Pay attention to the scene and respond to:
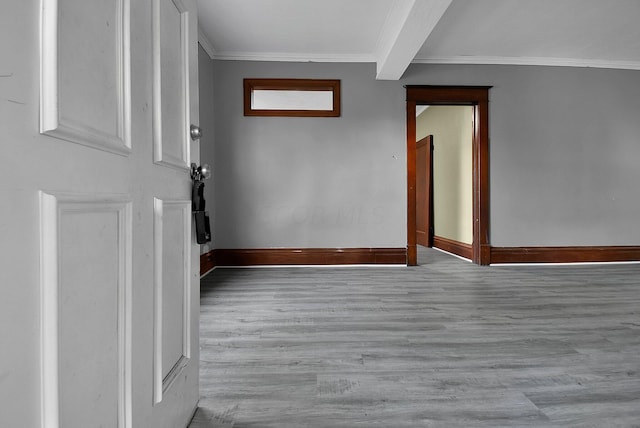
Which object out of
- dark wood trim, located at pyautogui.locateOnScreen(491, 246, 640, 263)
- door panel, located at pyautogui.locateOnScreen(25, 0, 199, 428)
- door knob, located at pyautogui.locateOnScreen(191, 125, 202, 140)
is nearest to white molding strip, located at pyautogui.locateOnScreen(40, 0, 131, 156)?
door panel, located at pyautogui.locateOnScreen(25, 0, 199, 428)

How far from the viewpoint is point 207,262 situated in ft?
11.5

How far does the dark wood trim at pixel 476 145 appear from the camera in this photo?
3936 millimetres

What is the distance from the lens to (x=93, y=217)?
1.92ft

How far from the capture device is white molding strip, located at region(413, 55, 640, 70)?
12.9 ft

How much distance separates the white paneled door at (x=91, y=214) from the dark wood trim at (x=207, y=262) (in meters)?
2.50

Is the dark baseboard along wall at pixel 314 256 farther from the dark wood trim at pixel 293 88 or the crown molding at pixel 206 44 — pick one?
the crown molding at pixel 206 44

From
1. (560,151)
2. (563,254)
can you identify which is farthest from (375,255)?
(560,151)

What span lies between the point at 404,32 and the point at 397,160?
1.48 metres

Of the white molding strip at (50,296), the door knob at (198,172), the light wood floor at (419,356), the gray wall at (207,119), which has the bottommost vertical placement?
the light wood floor at (419,356)

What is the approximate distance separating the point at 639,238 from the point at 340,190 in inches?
154

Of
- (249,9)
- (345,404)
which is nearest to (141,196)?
(345,404)

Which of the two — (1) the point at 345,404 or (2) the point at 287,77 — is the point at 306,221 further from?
(1) the point at 345,404

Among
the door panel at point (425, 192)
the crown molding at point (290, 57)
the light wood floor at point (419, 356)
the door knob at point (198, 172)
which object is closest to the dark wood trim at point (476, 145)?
the crown molding at point (290, 57)

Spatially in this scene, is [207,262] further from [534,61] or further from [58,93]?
[534,61]
